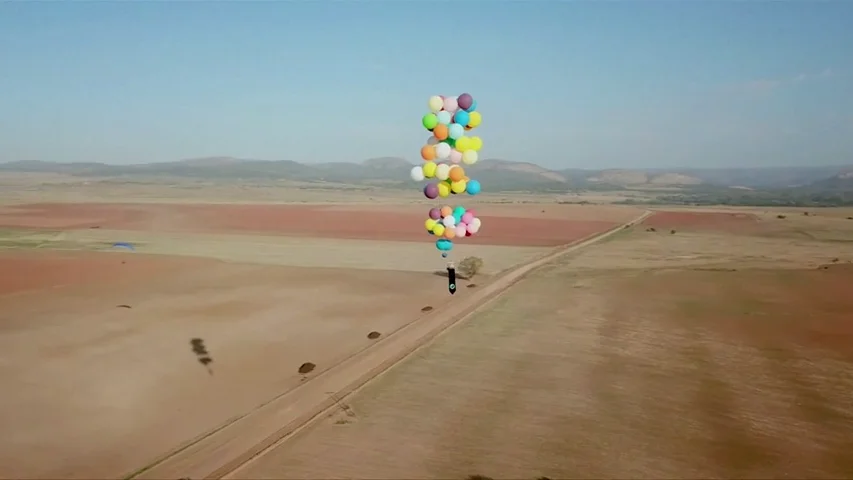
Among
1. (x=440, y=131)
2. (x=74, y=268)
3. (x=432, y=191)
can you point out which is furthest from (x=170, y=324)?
(x=74, y=268)

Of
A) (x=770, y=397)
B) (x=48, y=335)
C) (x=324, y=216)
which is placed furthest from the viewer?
(x=324, y=216)

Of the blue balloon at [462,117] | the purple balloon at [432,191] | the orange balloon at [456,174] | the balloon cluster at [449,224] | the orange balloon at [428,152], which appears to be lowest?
the balloon cluster at [449,224]

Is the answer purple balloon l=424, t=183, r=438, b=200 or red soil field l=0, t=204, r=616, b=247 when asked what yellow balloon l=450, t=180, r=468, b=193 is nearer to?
purple balloon l=424, t=183, r=438, b=200

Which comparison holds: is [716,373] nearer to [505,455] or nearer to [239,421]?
[505,455]

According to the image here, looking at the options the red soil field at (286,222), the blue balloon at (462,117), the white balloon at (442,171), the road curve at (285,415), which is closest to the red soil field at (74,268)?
the road curve at (285,415)

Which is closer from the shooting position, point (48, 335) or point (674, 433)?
point (674, 433)

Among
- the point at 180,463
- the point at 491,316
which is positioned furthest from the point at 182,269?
the point at 180,463

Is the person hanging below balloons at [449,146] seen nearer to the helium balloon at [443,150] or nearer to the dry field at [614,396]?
the helium balloon at [443,150]
